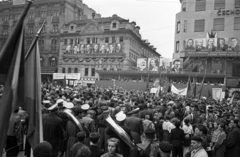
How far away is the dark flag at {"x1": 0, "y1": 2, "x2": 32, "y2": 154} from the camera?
9.54 feet

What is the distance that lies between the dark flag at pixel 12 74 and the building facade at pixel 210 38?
126 feet

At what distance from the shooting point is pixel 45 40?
189 ft

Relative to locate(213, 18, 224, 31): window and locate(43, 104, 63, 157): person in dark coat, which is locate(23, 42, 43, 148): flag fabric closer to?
locate(43, 104, 63, 157): person in dark coat

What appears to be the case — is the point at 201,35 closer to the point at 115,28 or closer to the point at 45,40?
the point at 115,28

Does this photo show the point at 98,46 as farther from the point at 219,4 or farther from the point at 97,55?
the point at 219,4

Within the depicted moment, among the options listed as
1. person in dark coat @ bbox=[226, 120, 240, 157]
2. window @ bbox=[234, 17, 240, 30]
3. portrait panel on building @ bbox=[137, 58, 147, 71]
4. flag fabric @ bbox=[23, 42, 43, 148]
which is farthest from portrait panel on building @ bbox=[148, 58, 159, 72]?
flag fabric @ bbox=[23, 42, 43, 148]

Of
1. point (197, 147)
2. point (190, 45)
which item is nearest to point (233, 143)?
point (197, 147)

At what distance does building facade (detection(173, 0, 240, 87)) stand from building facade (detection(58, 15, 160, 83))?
1099 cm

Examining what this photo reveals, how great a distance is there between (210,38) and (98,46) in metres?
23.4

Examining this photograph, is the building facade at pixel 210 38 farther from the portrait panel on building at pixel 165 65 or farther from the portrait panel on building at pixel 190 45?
the portrait panel on building at pixel 165 65

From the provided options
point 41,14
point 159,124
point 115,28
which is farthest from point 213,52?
point 41,14

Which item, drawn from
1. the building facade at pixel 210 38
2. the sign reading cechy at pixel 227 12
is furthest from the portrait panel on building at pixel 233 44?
the sign reading cechy at pixel 227 12

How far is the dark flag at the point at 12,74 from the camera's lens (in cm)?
291

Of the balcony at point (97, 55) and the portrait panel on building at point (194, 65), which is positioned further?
the balcony at point (97, 55)
